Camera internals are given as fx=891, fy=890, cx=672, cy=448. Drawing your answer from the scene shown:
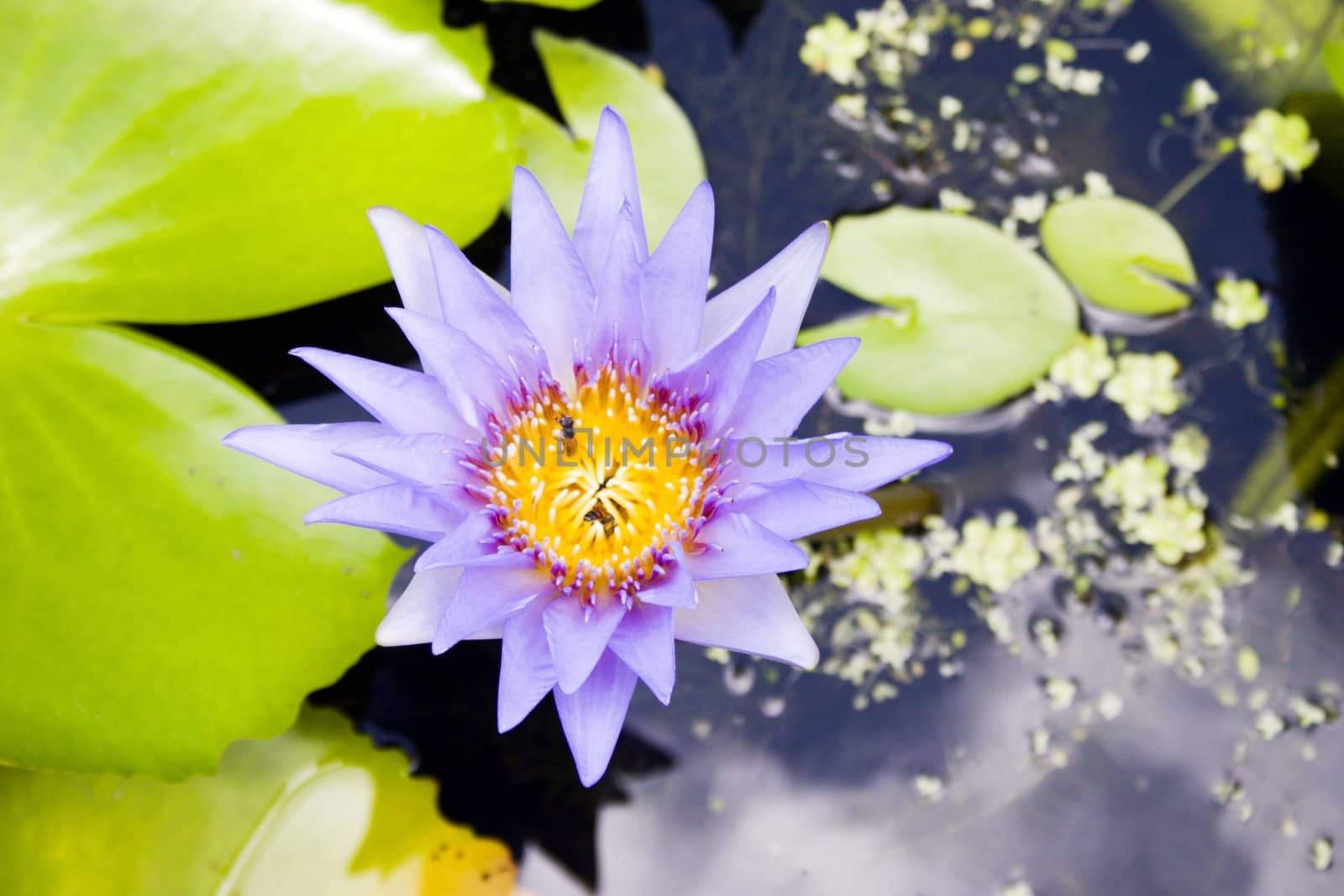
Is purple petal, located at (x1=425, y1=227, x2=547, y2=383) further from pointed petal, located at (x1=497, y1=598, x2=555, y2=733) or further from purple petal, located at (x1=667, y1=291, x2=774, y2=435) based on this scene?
pointed petal, located at (x1=497, y1=598, x2=555, y2=733)

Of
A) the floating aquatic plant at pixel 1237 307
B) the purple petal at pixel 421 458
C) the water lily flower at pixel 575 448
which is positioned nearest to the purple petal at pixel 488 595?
the water lily flower at pixel 575 448

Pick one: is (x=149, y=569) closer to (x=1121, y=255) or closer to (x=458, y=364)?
(x=458, y=364)

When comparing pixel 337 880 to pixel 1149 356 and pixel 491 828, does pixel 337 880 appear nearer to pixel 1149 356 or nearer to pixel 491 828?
pixel 491 828

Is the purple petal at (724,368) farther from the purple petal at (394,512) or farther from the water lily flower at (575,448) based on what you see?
the purple petal at (394,512)

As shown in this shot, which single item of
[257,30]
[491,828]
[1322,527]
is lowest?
[491,828]

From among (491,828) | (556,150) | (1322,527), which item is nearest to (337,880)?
(491,828)

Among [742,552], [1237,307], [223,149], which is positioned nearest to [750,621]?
[742,552]
